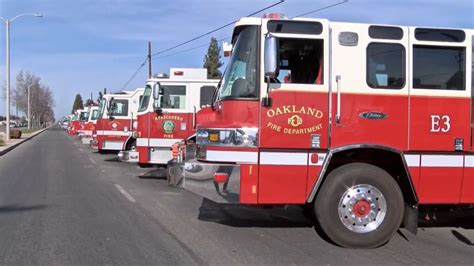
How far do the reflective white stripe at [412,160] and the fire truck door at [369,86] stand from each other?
0.45ft

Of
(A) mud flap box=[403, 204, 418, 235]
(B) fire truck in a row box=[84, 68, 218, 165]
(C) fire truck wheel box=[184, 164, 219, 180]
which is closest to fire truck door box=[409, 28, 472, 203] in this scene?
(A) mud flap box=[403, 204, 418, 235]

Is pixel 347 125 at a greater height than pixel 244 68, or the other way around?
pixel 244 68

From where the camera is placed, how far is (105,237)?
7.31m

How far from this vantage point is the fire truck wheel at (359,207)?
6.87 metres

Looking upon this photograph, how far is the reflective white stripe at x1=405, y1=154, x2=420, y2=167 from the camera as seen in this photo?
7024mm

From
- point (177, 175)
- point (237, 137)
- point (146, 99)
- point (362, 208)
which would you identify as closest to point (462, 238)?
point (362, 208)

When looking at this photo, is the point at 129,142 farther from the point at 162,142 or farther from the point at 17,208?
the point at 17,208

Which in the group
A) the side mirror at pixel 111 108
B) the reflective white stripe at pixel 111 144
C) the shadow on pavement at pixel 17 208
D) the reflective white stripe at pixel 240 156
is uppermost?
the side mirror at pixel 111 108

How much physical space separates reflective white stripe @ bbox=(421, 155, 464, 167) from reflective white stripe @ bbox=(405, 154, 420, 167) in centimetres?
7

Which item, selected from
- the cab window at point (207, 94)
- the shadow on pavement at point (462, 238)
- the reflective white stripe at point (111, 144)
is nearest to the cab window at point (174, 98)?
the cab window at point (207, 94)

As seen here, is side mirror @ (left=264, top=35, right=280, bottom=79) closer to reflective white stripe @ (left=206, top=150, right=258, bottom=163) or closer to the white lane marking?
reflective white stripe @ (left=206, top=150, right=258, bottom=163)

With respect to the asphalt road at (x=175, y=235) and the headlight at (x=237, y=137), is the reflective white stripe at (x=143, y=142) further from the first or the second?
the headlight at (x=237, y=137)

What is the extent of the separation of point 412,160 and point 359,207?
94 centimetres

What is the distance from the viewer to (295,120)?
6832 millimetres
